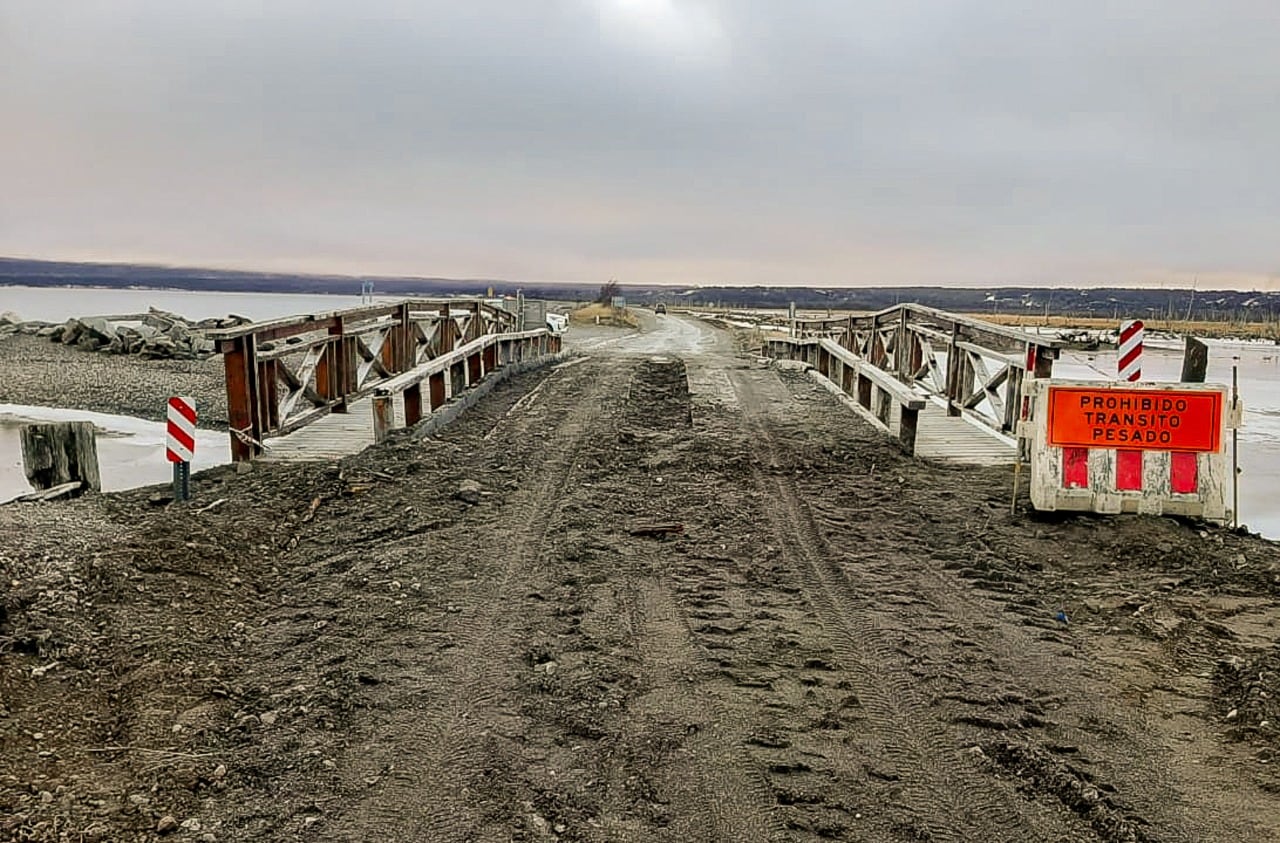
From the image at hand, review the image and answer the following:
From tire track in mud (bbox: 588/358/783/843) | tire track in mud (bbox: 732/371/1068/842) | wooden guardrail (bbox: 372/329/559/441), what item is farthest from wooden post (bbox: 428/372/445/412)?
tire track in mud (bbox: 732/371/1068/842)

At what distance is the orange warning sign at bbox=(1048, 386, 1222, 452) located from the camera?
734 centimetres

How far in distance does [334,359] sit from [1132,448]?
30.2ft

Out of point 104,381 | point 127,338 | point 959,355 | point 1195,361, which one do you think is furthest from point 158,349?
point 1195,361

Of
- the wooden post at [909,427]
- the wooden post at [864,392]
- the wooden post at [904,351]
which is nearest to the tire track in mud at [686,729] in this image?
the wooden post at [909,427]

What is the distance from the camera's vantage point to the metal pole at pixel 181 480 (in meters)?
7.93

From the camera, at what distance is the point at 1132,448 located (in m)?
Result: 7.41

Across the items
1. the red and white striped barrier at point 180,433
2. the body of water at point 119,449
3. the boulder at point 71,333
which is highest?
the boulder at point 71,333

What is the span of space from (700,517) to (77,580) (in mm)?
4097

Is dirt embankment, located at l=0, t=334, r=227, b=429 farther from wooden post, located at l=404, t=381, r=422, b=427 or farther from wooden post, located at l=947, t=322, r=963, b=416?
wooden post, located at l=947, t=322, r=963, b=416

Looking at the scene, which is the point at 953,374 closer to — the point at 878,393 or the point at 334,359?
the point at 878,393

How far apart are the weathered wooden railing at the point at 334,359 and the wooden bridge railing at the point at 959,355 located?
6748 millimetres

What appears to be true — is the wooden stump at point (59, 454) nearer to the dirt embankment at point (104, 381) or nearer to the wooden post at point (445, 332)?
the dirt embankment at point (104, 381)

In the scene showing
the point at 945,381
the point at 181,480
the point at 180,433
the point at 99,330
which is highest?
the point at 99,330

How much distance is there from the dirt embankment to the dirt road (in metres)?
10.0
